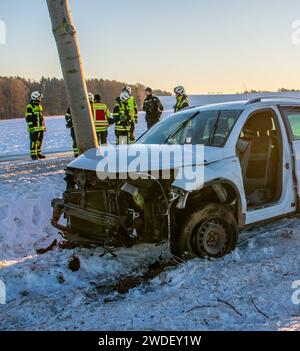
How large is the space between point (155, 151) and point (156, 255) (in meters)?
1.34

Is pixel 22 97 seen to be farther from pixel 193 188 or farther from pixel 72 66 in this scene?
pixel 193 188

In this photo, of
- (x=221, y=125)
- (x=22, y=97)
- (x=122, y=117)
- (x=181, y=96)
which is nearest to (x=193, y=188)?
(x=221, y=125)

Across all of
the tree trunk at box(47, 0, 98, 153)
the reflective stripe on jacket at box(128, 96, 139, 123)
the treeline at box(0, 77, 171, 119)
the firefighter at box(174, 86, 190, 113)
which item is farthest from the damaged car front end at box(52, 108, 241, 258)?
the treeline at box(0, 77, 171, 119)

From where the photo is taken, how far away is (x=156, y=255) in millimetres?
5430

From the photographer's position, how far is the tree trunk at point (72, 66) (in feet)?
22.8

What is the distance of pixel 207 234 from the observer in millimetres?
4945

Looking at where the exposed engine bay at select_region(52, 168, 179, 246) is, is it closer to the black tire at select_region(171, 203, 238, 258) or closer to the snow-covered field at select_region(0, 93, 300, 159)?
the black tire at select_region(171, 203, 238, 258)

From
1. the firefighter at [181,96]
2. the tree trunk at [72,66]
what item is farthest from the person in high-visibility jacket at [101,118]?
the tree trunk at [72,66]

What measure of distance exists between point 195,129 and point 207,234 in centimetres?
164

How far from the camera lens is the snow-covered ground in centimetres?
368

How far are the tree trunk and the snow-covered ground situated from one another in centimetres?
257
